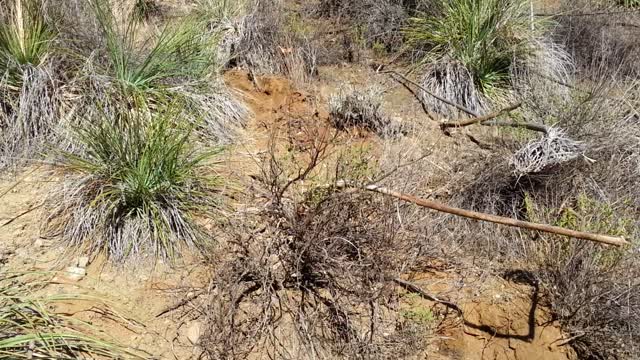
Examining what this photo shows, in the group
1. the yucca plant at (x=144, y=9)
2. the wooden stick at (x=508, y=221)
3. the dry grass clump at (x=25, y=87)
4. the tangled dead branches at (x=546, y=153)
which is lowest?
the wooden stick at (x=508, y=221)

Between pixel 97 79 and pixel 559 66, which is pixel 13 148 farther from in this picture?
pixel 559 66

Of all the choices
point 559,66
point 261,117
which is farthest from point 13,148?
point 559,66

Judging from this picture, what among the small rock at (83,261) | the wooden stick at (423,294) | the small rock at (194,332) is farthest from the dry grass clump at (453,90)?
the small rock at (83,261)

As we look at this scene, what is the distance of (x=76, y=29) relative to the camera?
4.25 m

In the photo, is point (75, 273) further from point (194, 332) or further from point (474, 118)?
point (474, 118)

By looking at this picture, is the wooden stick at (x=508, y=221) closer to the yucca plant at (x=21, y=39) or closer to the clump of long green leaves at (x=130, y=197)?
the clump of long green leaves at (x=130, y=197)

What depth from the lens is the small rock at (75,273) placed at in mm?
3109

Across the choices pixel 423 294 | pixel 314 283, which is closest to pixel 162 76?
pixel 314 283

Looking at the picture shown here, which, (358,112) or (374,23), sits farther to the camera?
(374,23)

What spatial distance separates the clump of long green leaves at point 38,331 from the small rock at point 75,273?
242 millimetres

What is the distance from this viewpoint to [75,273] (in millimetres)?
3129

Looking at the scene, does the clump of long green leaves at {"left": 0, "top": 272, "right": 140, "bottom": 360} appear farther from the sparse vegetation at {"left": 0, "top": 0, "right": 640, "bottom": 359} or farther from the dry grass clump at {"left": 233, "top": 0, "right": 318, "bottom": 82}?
the dry grass clump at {"left": 233, "top": 0, "right": 318, "bottom": 82}

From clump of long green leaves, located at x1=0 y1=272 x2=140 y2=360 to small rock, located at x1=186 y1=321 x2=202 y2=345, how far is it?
33 centimetres

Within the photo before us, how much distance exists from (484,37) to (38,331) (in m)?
4.47
